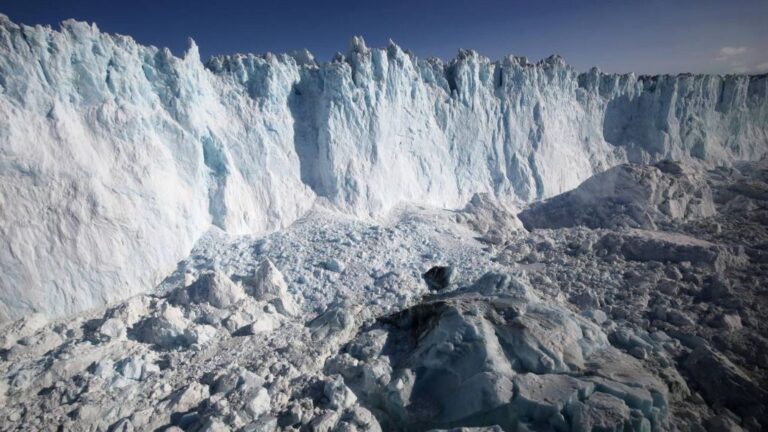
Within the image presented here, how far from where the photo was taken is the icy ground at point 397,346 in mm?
6594

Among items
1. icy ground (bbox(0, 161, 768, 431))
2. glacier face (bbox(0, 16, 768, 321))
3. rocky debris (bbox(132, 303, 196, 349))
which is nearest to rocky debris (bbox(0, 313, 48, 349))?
icy ground (bbox(0, 161, 768, 431))

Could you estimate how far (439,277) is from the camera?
12.0 metres

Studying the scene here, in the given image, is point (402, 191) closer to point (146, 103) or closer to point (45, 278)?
point (146, 103)

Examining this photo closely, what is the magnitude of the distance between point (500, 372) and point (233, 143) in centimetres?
1202

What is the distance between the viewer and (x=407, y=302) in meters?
10.9

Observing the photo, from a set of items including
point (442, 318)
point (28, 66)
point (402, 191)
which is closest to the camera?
point (442, 318)

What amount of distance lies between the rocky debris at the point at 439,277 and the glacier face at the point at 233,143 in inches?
209

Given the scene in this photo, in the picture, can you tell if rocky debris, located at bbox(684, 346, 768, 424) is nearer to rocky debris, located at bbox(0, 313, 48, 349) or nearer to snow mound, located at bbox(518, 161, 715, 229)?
snow mound, located at bbox(518, 161, 715, 229)

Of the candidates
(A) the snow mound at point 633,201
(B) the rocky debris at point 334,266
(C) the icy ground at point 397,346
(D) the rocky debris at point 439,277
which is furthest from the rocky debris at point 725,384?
(A) the snow mound at point 633,201

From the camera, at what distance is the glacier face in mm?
9820

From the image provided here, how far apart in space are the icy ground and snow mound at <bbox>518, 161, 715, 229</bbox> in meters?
4.63

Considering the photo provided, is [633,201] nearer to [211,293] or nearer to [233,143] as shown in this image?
[233,143]

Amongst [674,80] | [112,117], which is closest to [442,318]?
[112,117]

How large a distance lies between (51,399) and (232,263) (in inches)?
216
